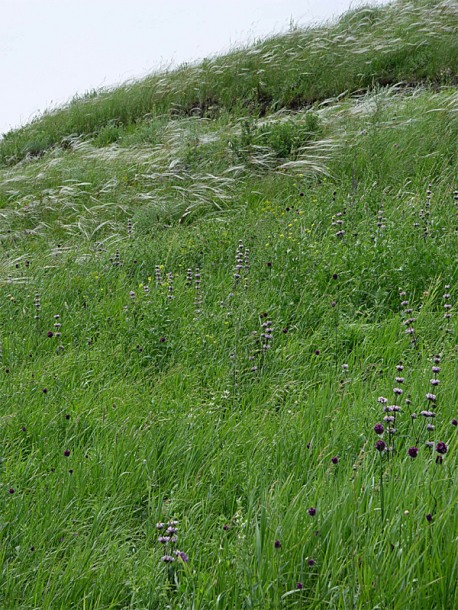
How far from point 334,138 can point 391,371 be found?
15.4 ft

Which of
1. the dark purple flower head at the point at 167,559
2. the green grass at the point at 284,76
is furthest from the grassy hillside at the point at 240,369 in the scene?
the green grass at the point at 284,76

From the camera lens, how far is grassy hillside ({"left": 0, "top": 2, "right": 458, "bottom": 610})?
1.86 metres

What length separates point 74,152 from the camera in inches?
422

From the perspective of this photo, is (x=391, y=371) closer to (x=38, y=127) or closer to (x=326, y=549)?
(x=326, y=549)

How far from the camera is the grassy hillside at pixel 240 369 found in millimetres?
1862

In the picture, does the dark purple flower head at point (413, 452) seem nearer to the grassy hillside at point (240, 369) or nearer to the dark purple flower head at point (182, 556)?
the grassy hillside at point (240, 369)

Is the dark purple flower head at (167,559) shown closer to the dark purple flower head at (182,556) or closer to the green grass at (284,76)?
the dark purple flower head at (182,556)

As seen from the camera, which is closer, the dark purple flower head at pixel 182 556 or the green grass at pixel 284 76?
the dark purple flower head at pixel 182 556

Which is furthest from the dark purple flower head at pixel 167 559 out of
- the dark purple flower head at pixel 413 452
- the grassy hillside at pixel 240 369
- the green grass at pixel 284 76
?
the green grass at pixel 284 76

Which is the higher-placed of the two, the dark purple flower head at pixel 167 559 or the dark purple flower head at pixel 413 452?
the dark purple flower head at pixel 413 452

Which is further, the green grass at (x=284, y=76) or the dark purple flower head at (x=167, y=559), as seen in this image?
the green grass at (x=284, y=76)

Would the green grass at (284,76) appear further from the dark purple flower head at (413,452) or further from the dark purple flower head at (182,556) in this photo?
the dark purple flower head at (182,556)

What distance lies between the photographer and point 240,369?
11.2 ft

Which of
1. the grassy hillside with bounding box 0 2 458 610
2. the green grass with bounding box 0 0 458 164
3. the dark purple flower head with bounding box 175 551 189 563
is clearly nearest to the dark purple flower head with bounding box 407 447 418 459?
the grassy hillside with bounding box 0 2 458 610
